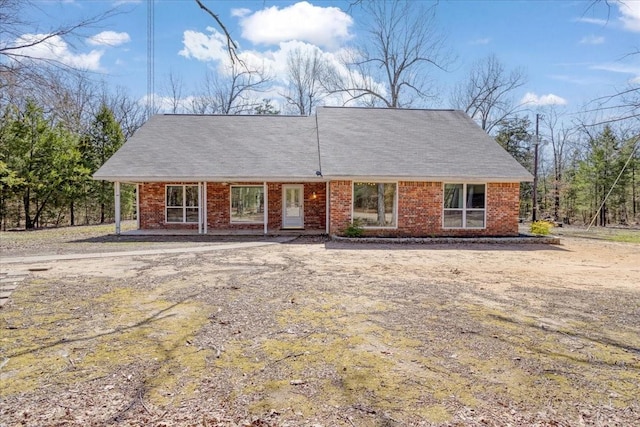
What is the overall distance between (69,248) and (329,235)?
8383mm

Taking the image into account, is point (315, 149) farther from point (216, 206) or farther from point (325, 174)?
point (216, 206)

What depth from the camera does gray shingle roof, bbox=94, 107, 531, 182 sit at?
14750 millimetres

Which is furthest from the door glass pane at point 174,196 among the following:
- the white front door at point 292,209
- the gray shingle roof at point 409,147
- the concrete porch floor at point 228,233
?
the gray shingle roof at point 409,147

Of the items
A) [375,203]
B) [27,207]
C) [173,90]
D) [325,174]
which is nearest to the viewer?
[325,174]

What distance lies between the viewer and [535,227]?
50.6ft

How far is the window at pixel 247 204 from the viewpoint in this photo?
16.9 m

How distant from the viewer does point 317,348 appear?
4.23 m

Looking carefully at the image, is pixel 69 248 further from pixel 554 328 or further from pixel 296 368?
pixel 554 328

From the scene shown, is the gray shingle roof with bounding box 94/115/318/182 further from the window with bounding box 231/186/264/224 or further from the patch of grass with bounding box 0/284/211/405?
the patch of grass with bounding box 0/284/211/405

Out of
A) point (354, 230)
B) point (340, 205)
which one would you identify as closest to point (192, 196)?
point (340, 205)

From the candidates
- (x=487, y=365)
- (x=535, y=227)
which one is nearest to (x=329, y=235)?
(x=535, y=227)

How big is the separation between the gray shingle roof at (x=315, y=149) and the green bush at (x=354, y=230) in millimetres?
1719

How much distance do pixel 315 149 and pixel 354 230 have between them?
4.71 meters

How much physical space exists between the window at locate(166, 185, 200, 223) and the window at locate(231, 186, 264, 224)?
1590 millimetres
